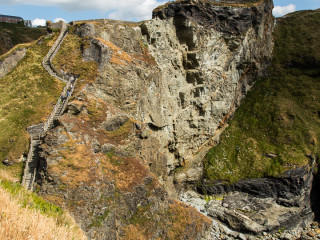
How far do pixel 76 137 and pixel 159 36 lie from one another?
67.9 feet

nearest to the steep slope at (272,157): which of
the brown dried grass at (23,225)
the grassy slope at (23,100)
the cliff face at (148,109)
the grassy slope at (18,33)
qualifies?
the cliff face at (148,109)

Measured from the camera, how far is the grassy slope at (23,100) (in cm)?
2184

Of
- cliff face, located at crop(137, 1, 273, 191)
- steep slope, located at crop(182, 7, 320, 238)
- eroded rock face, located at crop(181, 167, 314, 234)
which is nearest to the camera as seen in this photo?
eroded rock face, located at crop(181, 167, 314, 234)

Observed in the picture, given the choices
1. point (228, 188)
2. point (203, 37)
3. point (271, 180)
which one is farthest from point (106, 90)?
point (271, 180)

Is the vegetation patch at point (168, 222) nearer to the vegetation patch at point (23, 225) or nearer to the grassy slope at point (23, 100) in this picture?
the grassy slope at point (23, 100)

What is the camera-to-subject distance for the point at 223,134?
1586 inches

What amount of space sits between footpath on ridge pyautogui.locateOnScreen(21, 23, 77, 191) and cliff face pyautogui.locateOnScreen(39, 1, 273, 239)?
1280mm

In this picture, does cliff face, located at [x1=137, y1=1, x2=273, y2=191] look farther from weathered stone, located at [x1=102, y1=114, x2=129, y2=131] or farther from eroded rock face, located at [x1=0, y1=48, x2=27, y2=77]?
eroded rock face, located at [x1=0, y1=48, x2=27, y2=77]

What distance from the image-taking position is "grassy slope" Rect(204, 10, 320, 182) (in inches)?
1391

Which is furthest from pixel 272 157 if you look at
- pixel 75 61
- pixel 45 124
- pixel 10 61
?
pixel 10 61

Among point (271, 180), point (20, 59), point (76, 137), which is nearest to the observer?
point (76, 137)

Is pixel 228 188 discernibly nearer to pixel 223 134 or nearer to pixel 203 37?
pixel 223 134

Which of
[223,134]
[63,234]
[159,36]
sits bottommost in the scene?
[223,134]

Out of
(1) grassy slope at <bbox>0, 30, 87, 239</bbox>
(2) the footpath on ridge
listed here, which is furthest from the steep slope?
(1) grassy slope at <bbox>0, 30, 87, 239</bbox>
